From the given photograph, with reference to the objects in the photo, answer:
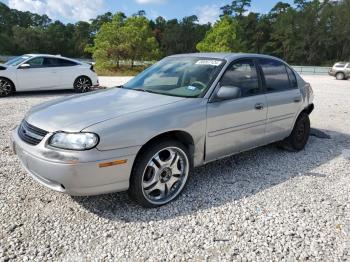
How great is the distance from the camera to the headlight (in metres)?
2.91

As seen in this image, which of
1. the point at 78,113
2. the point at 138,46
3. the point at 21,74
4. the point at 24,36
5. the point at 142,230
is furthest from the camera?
the point at 24,36

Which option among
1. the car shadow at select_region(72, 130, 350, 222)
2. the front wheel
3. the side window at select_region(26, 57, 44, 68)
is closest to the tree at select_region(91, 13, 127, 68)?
the front wheel

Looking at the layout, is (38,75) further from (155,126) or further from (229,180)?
(155,126)

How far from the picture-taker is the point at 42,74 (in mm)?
10906

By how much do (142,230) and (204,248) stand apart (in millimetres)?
605

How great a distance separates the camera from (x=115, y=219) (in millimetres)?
3221

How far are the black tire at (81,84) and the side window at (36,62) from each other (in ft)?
4.33

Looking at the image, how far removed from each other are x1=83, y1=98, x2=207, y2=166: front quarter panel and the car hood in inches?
4.1

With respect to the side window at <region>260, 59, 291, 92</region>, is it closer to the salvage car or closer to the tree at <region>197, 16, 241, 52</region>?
the salvage car

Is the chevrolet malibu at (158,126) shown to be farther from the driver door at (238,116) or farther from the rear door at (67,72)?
the rear door at (67,72)

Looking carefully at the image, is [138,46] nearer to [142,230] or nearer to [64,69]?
[64,69]

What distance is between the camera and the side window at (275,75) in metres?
4.70

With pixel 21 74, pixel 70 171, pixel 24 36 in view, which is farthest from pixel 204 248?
pixel 24 36

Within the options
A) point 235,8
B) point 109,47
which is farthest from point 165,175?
point 235,8
